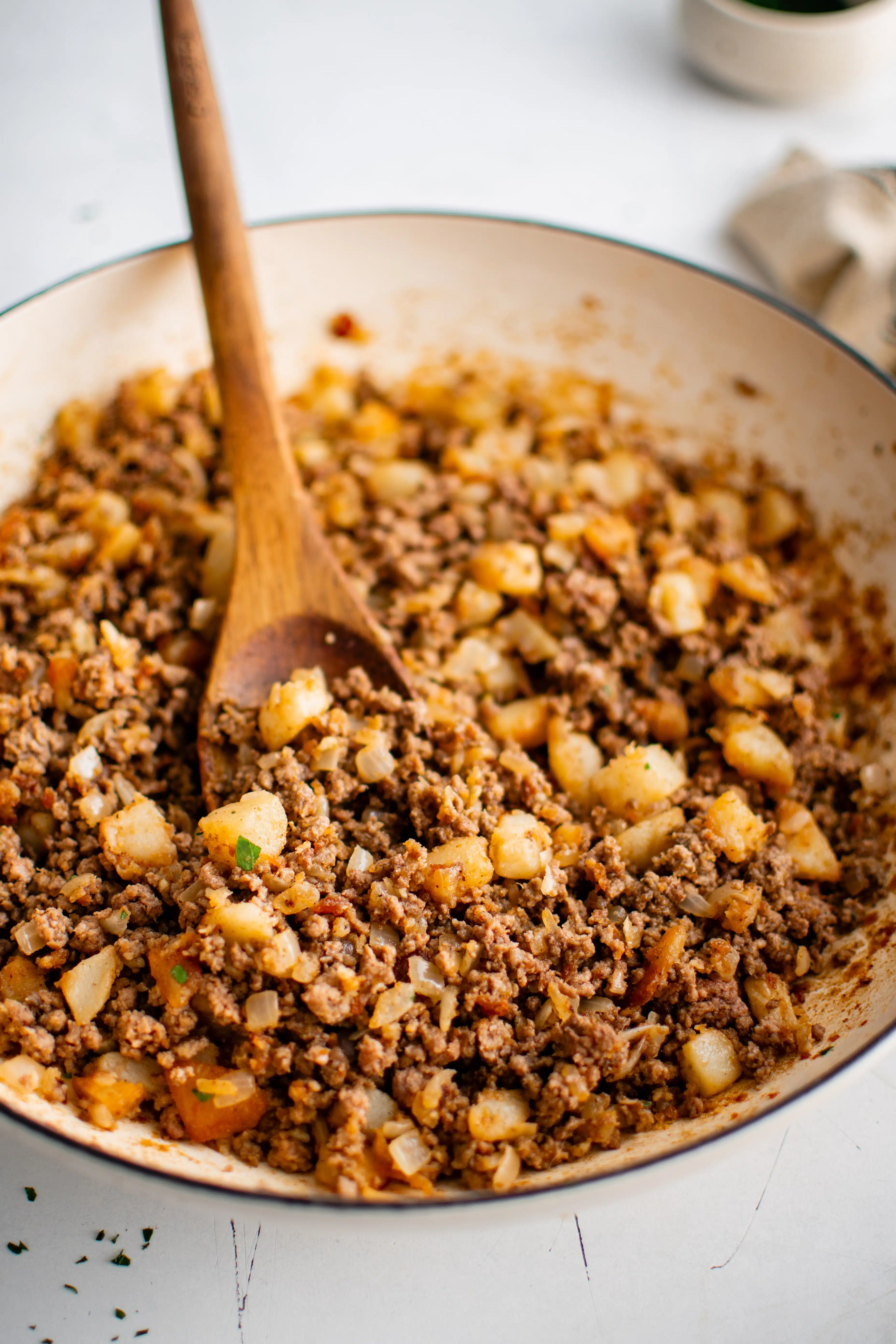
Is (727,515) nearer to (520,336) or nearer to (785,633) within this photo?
(785,633)

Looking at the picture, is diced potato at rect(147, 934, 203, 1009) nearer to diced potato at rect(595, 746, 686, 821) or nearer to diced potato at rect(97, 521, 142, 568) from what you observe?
diced potato at rect(595, 746, 686, 821)

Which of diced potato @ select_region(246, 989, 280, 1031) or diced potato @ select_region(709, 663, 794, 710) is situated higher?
diced potato @ select_region(246, 989, 280, 1031)

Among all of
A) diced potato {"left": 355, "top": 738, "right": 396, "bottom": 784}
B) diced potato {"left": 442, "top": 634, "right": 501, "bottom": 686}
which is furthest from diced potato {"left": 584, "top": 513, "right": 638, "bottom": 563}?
diced potato {"left": 355, "top": 738, "right": 396, "bottom": 784}

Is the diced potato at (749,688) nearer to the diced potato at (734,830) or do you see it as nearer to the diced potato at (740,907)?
the diced potato at (734,830)

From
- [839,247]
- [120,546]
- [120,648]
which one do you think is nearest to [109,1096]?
[120,648]

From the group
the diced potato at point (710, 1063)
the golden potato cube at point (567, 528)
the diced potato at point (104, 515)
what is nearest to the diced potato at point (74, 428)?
the diced potato at point (104, 515)

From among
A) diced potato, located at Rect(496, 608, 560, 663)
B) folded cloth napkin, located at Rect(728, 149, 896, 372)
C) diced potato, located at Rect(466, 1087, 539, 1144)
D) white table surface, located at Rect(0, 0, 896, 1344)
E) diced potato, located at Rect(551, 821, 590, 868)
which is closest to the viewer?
diced potato, located at Rect(466, 1087, 539, 1144)
